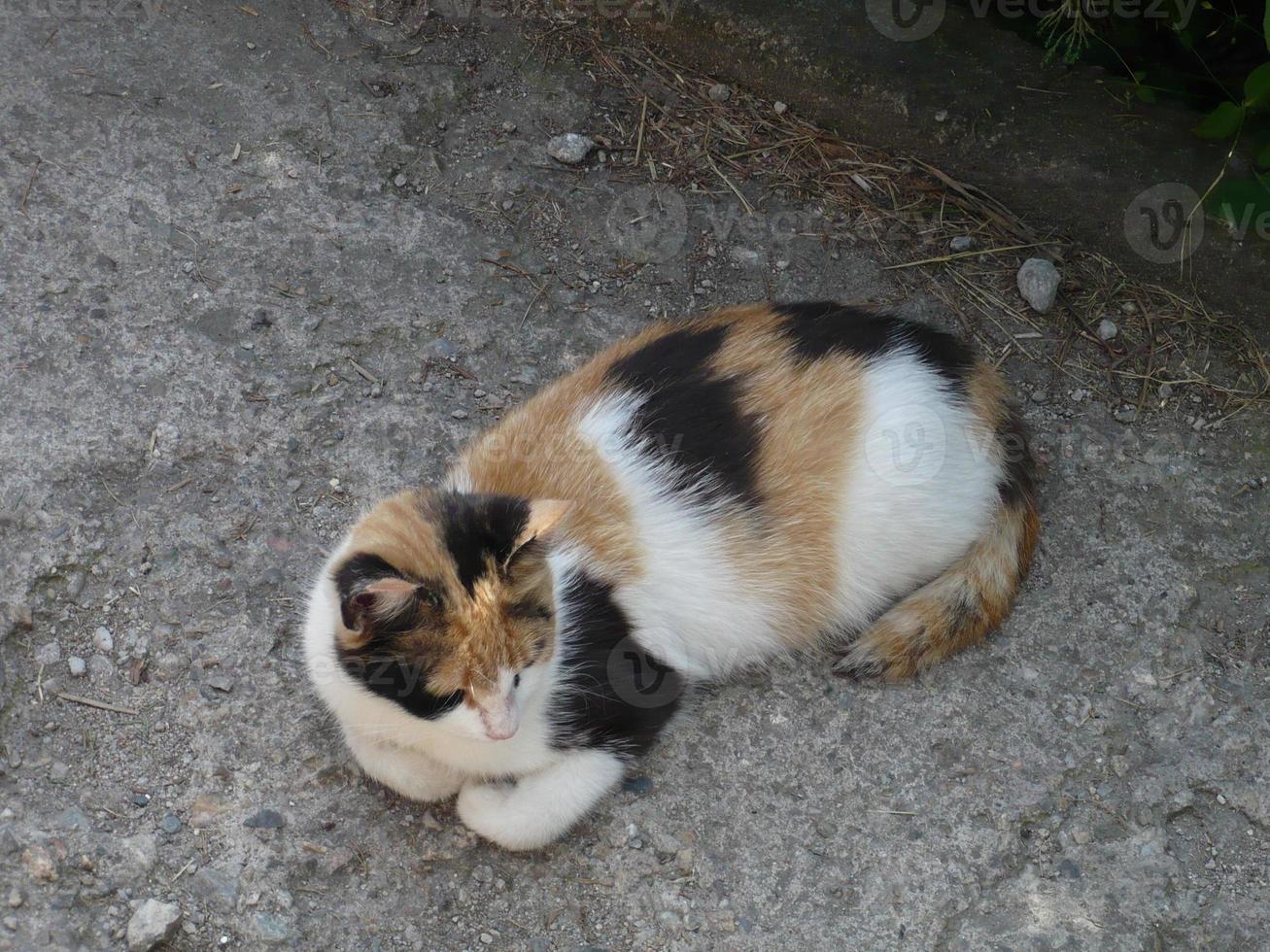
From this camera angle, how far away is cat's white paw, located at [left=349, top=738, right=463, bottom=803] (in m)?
2.44

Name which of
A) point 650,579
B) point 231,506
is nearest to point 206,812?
point 231,506

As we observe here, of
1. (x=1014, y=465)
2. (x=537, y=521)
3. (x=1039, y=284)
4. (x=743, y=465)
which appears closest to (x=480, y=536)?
(x=537, y=521)

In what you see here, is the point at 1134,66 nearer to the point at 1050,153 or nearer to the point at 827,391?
the point at 1050,153

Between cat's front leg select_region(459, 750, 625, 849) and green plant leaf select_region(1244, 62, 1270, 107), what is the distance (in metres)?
2.57

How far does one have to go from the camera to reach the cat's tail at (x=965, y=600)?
2791mm

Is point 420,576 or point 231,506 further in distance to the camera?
point 231,506

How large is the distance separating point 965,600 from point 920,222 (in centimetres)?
148

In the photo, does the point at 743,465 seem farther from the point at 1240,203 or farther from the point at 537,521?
the point at 1240,203

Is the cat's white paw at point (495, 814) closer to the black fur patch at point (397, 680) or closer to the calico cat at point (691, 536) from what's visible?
the calico cat at point (691, 536)

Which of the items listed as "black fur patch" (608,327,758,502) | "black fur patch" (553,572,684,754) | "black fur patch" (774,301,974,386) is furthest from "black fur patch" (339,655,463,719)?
"black fur patch" (774,301,974,386)

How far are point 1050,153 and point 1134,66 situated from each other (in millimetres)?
375

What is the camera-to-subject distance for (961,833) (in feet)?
8.60

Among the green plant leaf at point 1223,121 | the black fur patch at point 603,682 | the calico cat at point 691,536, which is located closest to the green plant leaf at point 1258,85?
the green plant leaf at point 1223,121

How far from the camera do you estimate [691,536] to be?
8.89 ft
